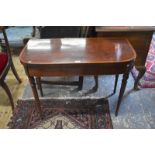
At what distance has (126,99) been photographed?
1856mm

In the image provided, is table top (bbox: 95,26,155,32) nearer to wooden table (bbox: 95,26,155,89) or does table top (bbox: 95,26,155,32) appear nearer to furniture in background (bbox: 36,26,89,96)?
wooden table (bbox: 95,26,155,89)

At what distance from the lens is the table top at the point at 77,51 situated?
120 centimetres

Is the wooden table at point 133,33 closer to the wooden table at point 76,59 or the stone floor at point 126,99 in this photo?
the wooden table at point 76,59

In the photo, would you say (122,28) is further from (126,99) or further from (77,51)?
(126,99)

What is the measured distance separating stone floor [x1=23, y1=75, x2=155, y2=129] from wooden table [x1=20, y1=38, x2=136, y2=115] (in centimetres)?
48

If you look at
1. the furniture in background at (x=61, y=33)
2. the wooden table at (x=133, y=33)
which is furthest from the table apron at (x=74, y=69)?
the furniture in background at (x=61, y=33)

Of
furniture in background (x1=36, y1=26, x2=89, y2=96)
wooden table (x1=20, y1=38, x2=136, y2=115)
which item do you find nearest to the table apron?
wooden table (x1=20, y1=38, x2=136, y2=115)

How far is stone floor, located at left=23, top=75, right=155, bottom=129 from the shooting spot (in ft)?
5.33

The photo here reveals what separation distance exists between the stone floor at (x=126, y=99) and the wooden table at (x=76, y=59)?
48 cm

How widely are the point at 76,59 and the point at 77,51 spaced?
0.12 metres

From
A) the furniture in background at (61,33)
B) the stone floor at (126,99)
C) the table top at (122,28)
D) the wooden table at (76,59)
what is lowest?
the stone floor at (126,99)
